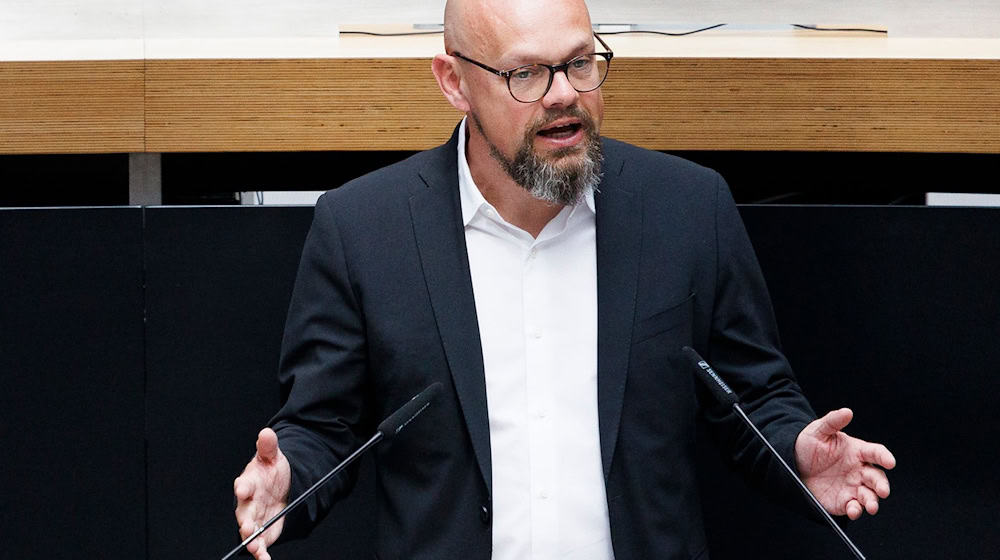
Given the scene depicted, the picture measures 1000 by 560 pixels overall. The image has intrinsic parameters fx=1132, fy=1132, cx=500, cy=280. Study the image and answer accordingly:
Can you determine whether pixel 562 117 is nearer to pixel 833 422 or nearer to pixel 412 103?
pixel 412 103

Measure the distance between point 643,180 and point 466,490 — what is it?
42 cm

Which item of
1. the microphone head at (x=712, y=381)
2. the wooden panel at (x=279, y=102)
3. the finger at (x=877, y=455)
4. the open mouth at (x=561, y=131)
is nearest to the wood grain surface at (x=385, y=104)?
the wooden panel at (x=279, y=102)

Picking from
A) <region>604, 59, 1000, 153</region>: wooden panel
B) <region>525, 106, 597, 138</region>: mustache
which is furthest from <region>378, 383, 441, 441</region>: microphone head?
<region>604, 59, 1000, 153</region>: wooden panel

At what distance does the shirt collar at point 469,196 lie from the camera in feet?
4.30

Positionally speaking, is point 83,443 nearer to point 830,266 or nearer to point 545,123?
point 545,123

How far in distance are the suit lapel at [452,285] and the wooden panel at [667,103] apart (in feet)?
0.53

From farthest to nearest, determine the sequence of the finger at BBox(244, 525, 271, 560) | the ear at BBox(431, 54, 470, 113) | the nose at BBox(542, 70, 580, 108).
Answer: the ear at BBox(431, 54, 470, 113)
the nose at BBox(542, 70, 580, 108)
the finger at BBox(244, 525, 271, 560)

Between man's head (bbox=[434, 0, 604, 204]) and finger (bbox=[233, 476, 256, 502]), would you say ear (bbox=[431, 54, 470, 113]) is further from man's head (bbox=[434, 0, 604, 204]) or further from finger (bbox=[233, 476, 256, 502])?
finger (bbox=[233, 476, 256, 502])

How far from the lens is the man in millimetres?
1235

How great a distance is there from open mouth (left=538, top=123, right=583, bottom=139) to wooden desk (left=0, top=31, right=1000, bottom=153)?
223 mm

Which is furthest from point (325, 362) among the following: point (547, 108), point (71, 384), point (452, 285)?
point (71, 384)

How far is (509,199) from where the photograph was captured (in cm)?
132

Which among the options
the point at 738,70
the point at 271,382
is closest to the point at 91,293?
the point at 271,382

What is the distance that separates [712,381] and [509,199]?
0.35 m
